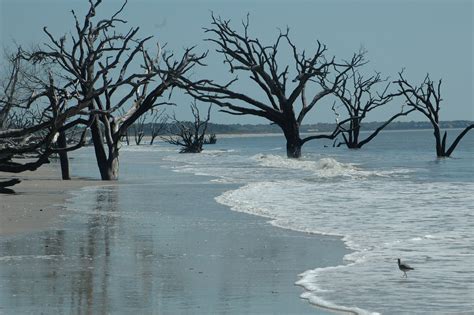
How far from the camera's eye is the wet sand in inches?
290

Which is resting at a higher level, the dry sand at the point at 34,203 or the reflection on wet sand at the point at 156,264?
the dry sand at the point at 34,203

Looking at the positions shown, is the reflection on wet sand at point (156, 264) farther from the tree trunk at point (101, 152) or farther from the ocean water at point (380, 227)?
the tree trunk at point (101, 152)

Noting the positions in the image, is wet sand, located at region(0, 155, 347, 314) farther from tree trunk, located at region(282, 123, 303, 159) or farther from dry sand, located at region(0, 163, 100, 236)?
tree trunk, located at region(282, 123, 303, 159)

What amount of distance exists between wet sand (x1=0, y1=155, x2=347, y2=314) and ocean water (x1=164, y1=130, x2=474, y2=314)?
387mm

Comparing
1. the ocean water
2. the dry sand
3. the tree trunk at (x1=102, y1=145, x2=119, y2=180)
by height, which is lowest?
the ocean water

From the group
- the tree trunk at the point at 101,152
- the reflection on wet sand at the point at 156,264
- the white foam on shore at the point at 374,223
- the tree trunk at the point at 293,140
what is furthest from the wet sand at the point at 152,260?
the tree trunk at the point at 293,140

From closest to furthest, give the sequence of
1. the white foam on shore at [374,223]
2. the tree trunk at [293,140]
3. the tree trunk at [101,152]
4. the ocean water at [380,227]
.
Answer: the ocean water at [380,227]
the white foam on shore at [374,223]
the tree trunk at [101,152]
the tree trunk at [293,140]

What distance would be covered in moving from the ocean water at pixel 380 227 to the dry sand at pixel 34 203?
10.4 feet

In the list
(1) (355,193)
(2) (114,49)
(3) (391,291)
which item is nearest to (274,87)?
(2) (114,49)

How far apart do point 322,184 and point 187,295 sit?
1477 centimetres

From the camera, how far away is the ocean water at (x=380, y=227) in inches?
308

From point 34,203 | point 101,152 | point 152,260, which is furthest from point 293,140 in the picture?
point 152,260

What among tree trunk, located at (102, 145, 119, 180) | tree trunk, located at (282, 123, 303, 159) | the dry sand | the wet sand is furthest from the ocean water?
tree trunk, located at (282, 123, 303, 159)

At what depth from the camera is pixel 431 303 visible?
755 centimetres
